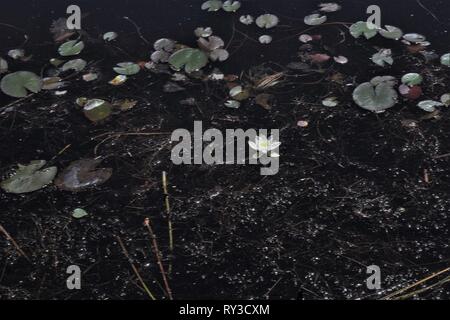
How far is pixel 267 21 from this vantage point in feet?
8.47

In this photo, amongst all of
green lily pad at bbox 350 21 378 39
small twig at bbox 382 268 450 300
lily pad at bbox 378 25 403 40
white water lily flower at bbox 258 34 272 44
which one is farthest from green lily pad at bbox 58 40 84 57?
small twig at bbox 382 268 450 300

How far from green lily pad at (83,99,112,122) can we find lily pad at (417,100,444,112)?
1.15 m

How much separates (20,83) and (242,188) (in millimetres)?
1013

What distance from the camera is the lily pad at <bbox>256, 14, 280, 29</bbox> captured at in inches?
101

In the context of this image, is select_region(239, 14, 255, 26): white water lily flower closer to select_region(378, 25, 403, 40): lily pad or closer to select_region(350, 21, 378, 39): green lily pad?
select_region(350, 21, 378, 39): green lily pad

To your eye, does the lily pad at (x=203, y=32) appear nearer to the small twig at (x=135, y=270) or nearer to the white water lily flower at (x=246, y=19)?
the white water lily flower at (x=246, y=19)

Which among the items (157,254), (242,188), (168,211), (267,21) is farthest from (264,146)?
(267,21)

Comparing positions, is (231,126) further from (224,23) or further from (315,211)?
(224,23)

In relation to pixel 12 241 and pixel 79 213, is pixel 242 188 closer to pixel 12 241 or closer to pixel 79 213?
pixel 79 213

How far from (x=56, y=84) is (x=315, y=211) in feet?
3.77

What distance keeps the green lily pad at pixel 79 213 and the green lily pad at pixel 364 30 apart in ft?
4.41
